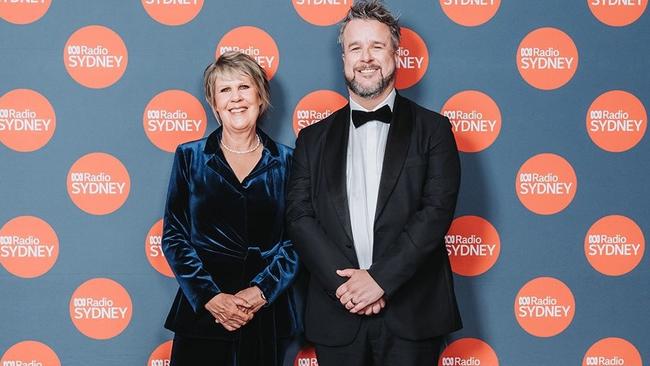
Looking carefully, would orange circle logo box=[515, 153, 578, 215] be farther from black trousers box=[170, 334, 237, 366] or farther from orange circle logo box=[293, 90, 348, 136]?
black trousers box=[170, 334, 237, 366]

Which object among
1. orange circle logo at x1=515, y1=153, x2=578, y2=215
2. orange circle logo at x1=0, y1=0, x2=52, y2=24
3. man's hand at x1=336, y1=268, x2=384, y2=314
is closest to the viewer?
man's hand at x1=336, y1=268, x2=384, y2=314

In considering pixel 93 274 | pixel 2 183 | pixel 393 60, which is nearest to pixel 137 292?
pixel 93 274

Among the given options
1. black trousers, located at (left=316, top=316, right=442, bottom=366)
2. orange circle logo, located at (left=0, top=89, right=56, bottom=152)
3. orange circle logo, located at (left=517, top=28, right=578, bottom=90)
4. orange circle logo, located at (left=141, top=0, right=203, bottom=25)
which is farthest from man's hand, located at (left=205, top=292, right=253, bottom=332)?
orange circle logo, located at (left=517, top=28, right=578, bottom=90)

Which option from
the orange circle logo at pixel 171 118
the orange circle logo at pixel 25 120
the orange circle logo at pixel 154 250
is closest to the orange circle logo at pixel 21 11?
the orange circle logo at pixel 25 120

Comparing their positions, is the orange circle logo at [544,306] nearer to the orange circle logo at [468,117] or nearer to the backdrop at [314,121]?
the backdrop at [314,121]

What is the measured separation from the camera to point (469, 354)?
2.61m

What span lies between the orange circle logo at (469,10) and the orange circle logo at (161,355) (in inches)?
67.3

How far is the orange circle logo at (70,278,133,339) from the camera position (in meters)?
2.54

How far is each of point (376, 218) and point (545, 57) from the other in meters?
1.09

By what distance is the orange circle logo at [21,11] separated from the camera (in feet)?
8.19

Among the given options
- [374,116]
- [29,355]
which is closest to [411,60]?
[374,116]

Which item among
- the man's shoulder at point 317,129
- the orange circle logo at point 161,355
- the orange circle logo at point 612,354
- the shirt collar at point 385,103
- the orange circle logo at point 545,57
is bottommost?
the orange circle logo at point 612,354

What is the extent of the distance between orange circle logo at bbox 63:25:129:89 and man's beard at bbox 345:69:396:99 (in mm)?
950

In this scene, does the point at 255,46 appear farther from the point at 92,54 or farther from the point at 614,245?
the point at 614,245
